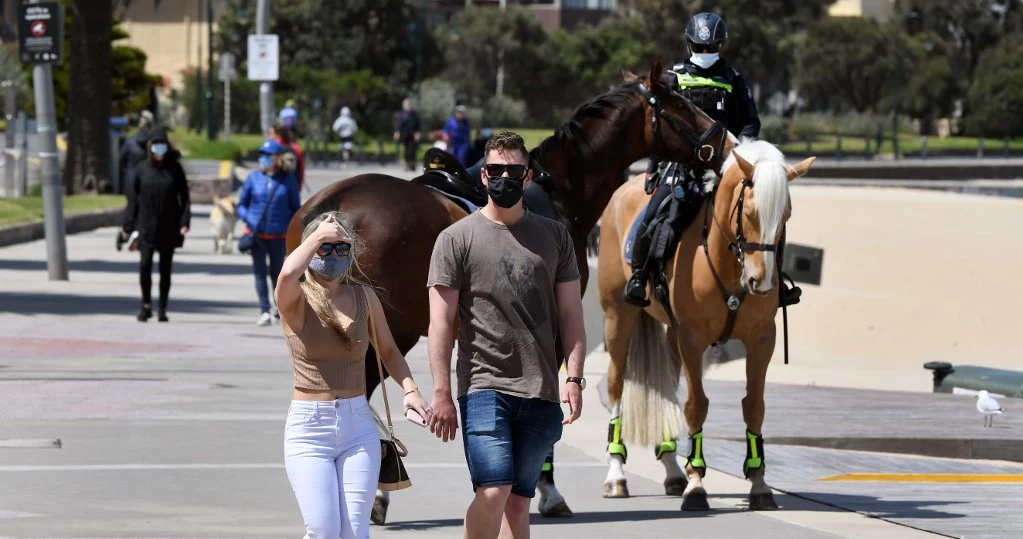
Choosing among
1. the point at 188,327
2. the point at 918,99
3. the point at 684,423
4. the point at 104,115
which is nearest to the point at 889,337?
the point at 188,327

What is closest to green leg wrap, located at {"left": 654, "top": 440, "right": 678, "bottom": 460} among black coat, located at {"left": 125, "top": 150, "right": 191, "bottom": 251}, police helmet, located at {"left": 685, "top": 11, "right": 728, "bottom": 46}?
police helmet, located at {"left": 685, "top": 11, "right": 728, "bottom": 46}

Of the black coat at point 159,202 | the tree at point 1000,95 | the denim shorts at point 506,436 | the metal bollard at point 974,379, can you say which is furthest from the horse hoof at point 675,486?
the tree at point 1000,95

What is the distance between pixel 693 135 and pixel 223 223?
19.1 meters

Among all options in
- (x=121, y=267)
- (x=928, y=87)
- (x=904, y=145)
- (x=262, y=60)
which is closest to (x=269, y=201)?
(x=121, y=267)

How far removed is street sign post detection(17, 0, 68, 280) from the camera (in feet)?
75.7

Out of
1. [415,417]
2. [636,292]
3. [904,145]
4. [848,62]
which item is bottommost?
[904,145]

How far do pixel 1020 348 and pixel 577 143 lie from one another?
11.9m

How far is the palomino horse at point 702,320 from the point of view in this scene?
10.5 metres

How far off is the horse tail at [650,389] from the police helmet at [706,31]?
1.79 meters

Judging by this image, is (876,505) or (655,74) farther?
(876,505)

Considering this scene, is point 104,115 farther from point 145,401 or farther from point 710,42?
point 710,42

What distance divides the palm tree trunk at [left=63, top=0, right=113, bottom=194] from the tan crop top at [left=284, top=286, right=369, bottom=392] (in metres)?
27.9

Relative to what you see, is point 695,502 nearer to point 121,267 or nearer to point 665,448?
point 665,448

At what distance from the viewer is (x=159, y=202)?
64.6 feet
